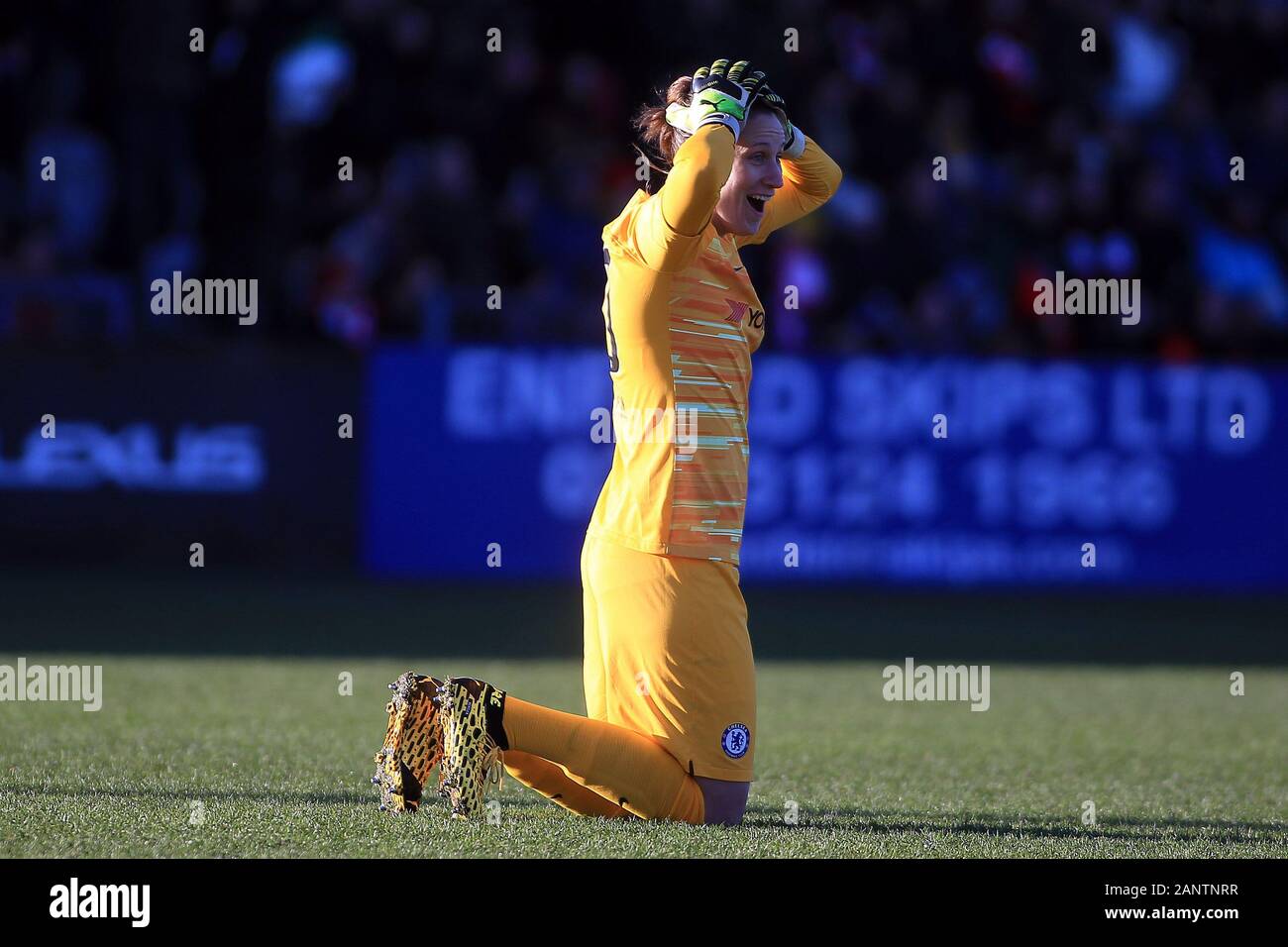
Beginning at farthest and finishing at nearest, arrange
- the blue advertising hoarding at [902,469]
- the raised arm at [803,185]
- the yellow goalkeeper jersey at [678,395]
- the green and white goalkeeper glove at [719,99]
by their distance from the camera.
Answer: the blue advertising hoarding at [902,469] < the raised arm at [803,185] < the yellow goalkeeper jersey at [678,395] < the green and white goalkeeper glove at [719,99]

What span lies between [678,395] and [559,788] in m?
1.20

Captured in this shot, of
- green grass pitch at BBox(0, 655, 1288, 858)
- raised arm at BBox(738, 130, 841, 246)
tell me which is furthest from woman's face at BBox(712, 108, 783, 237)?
green grass pitch at BBox(0, 655, 1288, 858)

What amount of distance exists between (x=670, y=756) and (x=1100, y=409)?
8935 mm

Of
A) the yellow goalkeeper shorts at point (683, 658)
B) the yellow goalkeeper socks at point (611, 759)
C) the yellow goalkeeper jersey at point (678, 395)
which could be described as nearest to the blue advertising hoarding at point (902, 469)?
the yellow goalkeeper jersey at point (678, 395)

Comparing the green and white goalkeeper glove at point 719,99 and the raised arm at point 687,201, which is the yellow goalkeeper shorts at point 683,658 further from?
the green and white goalkeeper glove at point 719,99

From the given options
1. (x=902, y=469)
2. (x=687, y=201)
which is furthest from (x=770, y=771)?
(x=902, y=469)

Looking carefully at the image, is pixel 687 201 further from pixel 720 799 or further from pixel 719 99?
pixel 720 799

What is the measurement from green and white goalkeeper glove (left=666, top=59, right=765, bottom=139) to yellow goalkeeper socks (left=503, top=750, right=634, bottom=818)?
1.87 m

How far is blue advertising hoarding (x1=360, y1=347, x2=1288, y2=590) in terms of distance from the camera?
42.3ft

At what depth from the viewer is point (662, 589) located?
5.23 metres

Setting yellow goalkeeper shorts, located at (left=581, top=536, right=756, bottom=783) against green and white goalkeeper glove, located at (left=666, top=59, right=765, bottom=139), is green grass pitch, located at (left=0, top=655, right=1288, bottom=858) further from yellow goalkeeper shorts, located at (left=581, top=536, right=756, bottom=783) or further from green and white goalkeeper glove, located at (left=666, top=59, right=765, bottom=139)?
green and white goalkeeper glove, located at (left=666, top=59, right=765, bottom=139)

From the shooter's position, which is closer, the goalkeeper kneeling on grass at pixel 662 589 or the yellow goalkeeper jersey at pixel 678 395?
the goalkeeper kneeling on grass at pixel 662 589

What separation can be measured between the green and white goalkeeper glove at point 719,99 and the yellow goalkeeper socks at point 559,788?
1.87m

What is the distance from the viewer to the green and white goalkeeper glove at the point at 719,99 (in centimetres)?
500
